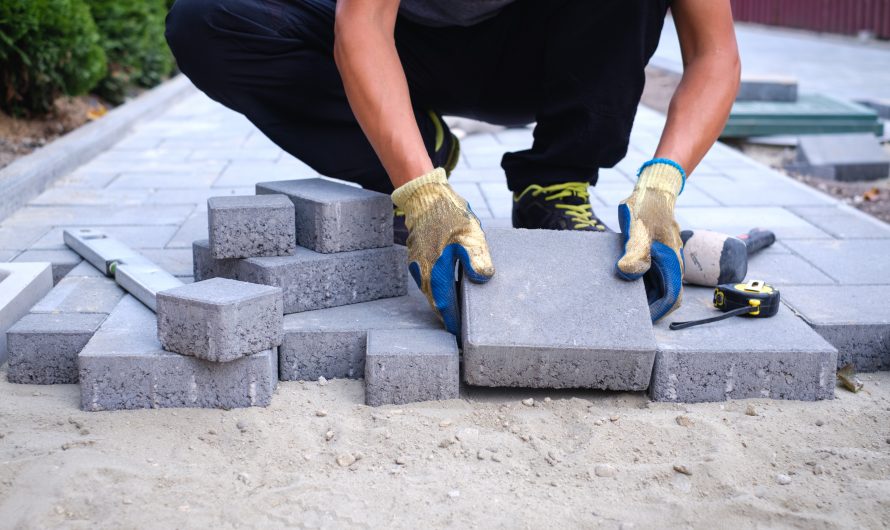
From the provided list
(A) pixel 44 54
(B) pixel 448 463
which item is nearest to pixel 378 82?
(B) pixel 448 463

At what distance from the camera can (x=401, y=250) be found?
2.38m

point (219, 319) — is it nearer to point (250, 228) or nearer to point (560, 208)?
→ point (250, 228)

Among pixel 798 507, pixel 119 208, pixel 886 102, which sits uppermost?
pixel 886 102

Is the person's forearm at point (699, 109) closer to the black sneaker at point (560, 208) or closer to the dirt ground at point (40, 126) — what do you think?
the black sneaker at point (560, 208)

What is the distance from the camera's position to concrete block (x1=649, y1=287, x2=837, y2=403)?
2021 millimetres

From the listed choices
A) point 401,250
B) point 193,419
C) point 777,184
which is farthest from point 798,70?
point 193,419

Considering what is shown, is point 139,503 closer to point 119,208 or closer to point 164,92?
point 119,208

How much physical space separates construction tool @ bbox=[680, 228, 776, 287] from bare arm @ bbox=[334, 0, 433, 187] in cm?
84

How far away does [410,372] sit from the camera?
1.99m

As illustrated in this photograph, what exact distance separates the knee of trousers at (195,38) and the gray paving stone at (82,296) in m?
0.67

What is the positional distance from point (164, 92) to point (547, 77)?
5.03 metres

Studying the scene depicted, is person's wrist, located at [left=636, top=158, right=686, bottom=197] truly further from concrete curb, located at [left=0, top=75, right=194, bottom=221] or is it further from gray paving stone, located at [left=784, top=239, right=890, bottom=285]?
concrete curb, located at [left=0, top=75, right=194, bottom=221]

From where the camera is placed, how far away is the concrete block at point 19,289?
88.0 inches

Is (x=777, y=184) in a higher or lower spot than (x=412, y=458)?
higher
